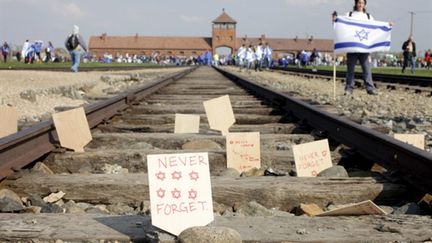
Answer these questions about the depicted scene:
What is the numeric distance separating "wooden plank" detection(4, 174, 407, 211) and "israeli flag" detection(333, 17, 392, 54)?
27.3 feet

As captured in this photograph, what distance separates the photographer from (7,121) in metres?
3.78

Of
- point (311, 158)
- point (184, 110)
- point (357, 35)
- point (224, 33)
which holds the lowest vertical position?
point (184, 110)

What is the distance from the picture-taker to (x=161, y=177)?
189 cm

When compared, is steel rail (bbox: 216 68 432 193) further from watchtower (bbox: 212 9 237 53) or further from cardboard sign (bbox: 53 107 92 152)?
watchtower (bbox: 212 9 237 53)

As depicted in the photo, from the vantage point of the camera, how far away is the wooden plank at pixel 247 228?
1932 mm

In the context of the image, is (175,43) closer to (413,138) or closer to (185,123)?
(185,123)

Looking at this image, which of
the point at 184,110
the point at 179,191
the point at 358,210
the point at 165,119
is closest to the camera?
the point at 179,191

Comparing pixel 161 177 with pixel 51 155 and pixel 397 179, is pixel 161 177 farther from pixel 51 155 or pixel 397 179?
pixel 51 155

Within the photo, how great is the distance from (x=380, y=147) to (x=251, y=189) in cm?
106

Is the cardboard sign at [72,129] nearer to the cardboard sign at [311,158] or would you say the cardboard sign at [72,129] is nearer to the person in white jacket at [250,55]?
the cardboard sign at [311,158]

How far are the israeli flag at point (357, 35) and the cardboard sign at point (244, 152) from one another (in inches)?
305

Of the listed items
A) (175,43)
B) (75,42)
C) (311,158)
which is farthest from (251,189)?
(175,43)

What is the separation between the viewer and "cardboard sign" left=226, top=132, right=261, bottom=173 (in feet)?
11.3

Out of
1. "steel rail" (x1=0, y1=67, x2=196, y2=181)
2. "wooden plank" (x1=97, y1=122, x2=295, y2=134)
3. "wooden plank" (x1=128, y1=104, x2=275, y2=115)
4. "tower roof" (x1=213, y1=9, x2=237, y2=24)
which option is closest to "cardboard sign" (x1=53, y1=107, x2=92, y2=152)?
"steel rail" (x1=0, y1=67, x2=196, y2=181)
